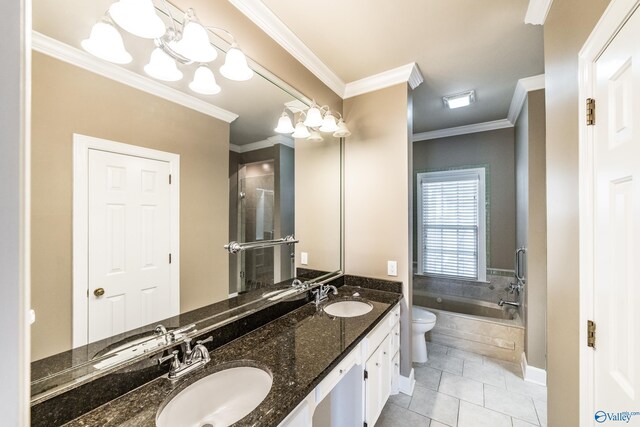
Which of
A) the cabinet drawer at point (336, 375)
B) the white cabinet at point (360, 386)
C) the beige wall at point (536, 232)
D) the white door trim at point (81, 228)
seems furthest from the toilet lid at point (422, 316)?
the white door trim at point (81, 228)

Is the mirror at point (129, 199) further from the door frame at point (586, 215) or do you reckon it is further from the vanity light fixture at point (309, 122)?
the door frame at point (586, 215)

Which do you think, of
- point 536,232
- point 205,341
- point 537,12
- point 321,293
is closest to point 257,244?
point 205,341

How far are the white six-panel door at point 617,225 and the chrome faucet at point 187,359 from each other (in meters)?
1.43

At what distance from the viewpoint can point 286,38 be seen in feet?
5.80

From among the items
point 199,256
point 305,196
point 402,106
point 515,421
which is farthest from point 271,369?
point 402,106

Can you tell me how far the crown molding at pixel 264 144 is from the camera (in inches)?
58.4

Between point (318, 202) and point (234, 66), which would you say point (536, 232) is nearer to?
point (318, 202)

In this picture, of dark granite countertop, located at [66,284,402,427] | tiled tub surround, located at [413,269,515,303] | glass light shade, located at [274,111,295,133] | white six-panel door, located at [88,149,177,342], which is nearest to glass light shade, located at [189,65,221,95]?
white six-panel door, located at [88,149,177,342]

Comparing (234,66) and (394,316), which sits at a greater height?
(234,66)

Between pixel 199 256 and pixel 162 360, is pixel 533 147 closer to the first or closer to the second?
pixel 199 256

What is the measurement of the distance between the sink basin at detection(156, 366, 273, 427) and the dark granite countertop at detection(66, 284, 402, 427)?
0.10 feet

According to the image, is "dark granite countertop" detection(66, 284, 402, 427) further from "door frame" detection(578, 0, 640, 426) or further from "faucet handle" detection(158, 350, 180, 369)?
"door frame" detection(578, 0, 640, 426)

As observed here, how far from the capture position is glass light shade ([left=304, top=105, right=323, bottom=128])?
2.01m

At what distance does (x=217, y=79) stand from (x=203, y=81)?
0.38ft
